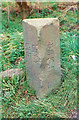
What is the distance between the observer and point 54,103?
2566 millimetres

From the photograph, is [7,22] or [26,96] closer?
[26,96]

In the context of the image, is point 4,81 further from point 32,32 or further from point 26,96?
point 32,32

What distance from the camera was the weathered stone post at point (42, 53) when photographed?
8.43 feet

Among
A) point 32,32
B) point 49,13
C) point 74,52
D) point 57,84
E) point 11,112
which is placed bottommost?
point 11,112

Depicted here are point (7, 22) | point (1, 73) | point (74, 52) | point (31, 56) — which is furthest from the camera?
point (7, 22)

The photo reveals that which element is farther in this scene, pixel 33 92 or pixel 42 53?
pixel 33 92

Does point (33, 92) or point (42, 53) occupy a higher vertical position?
point (42, 53)

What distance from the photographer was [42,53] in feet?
8.56

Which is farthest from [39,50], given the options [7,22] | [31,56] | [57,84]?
[7,22]

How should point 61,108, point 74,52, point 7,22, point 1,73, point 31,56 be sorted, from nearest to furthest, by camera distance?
point 61,108 → point 31,56 → point 1,73 → point 74,52 → point 7,22

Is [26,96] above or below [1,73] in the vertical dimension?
below

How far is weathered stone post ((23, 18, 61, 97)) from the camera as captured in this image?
8.43 feet

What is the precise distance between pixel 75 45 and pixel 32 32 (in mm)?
1107

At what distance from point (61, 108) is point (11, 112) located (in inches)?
24.6
